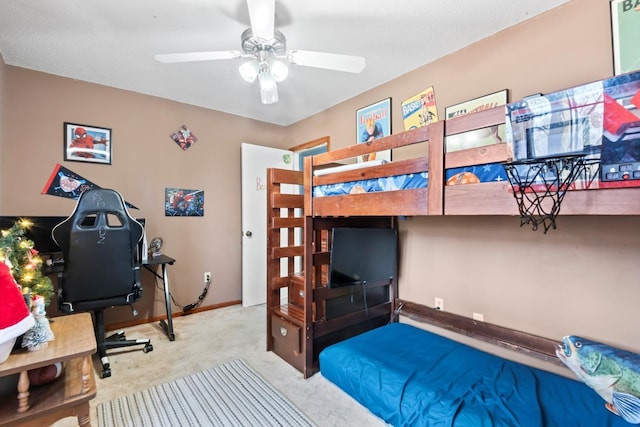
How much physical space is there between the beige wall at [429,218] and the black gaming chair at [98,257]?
95cm

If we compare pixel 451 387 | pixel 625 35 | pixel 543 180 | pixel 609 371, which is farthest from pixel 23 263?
pixel 625 35

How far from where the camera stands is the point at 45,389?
1.25m

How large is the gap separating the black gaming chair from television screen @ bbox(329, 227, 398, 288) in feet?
5.29

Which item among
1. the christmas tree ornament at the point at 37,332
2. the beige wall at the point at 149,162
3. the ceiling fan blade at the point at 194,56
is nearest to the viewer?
the christmas tree ornament at the point at 37,332

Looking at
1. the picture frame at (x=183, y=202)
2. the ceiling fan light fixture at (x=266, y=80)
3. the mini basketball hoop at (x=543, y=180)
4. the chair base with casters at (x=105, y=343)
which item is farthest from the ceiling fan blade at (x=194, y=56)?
the chair base with casters at (x=105, y=343)

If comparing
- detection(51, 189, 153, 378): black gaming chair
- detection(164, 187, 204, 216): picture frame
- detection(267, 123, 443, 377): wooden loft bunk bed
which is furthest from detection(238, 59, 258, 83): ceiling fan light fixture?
detection(164, 187, 204, 216): picture frame

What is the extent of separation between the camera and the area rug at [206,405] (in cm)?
165

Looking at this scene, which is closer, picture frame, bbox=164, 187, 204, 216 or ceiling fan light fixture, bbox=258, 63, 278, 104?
ceiling fan light fixture, bbox=258, 63, 278, 104

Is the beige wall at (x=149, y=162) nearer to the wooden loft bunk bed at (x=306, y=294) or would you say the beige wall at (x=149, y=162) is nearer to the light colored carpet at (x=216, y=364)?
the light colored carpet at (x=216, y=364)

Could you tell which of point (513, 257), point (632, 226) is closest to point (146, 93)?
point (513, 257)

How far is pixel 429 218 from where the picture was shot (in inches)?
97.6

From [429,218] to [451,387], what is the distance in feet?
4.29

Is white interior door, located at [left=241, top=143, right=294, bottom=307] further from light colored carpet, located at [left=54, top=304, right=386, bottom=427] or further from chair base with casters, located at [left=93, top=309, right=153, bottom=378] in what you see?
chair base with casters, located at [left=93, top=309, right=153, bottom=378]

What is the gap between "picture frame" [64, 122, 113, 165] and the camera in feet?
8.96
